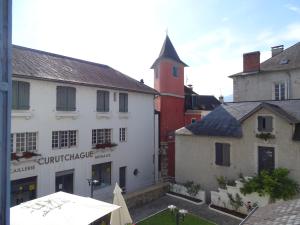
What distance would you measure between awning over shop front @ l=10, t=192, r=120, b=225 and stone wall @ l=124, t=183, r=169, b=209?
7.78m

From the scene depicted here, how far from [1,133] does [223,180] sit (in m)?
19.1

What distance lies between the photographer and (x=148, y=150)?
28.0 metres

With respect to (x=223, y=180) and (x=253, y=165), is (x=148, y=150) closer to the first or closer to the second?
(x=223, y=180)

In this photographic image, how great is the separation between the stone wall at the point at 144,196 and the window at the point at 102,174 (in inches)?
147

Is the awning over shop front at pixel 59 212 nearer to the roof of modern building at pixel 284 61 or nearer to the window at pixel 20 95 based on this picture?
the window at pixel 20 95

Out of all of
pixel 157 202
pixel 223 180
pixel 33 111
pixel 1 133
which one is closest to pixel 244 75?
pixel 223 180

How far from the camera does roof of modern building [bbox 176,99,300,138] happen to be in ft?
62.9

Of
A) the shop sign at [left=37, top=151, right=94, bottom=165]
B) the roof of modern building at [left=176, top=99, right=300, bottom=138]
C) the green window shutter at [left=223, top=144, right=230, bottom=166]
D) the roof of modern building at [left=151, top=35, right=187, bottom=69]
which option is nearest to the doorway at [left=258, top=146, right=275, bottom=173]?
the roof of modern building at [left=176, top=99, right=300, bottom=138]

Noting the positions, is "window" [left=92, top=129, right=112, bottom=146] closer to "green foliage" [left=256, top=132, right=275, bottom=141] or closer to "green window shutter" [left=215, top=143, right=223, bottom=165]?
"green window shutter" [left=215, top=143, right=223, bottom=165]

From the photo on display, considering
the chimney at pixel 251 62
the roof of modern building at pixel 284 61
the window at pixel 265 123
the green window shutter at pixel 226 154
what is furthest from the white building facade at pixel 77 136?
the roof of modern building at pixel 284 61

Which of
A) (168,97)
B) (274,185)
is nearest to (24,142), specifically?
(274,185)

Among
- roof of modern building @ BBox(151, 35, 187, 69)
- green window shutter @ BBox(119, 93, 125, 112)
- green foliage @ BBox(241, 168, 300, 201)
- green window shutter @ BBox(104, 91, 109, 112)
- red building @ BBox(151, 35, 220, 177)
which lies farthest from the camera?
roof of modern building @ BBox(151, 35, 187, 69)

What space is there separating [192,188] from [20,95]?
44.7 ft

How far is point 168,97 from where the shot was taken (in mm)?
31641
